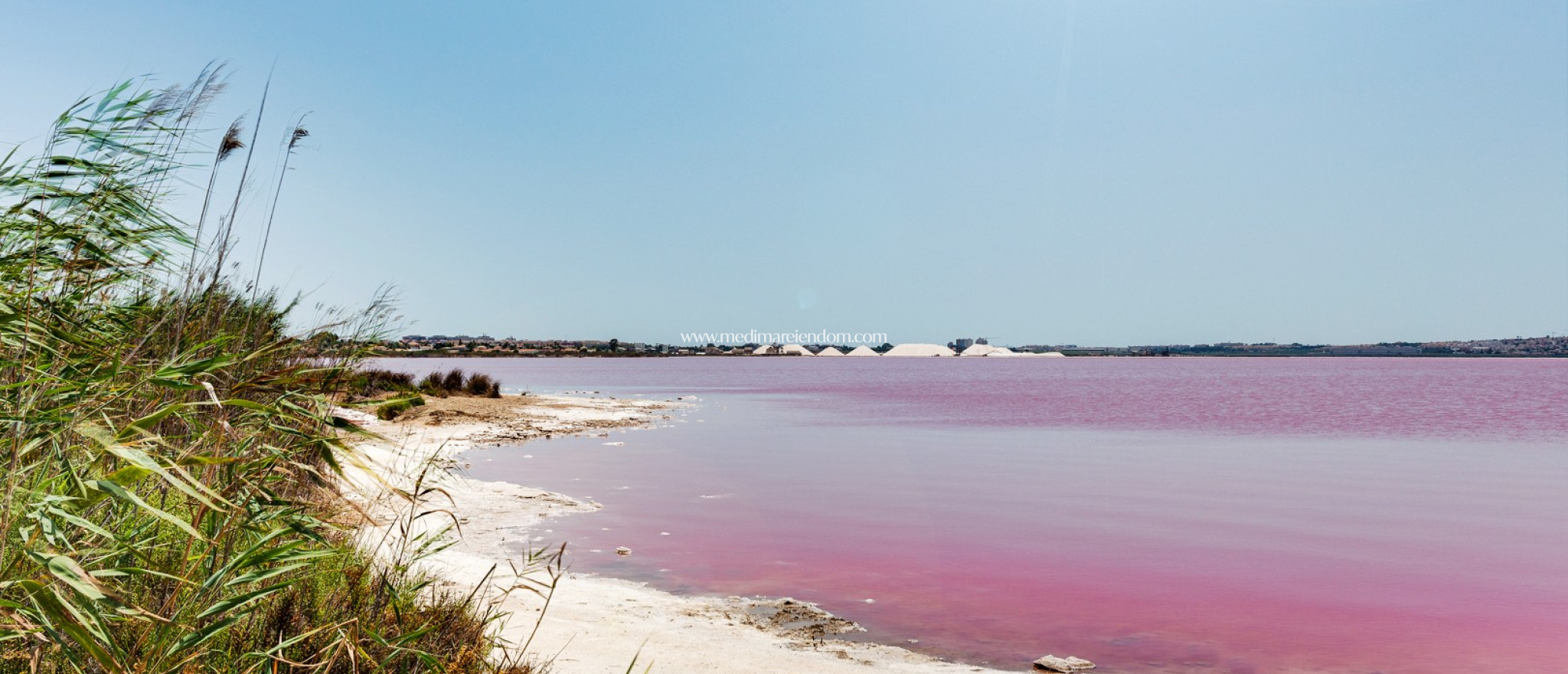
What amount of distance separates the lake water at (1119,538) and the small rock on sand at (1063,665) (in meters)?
0.16

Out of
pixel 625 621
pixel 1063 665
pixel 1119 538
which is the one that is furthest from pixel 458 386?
pixel 1063 665

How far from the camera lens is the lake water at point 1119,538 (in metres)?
7.98

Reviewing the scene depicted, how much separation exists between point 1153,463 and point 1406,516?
21.6 feet

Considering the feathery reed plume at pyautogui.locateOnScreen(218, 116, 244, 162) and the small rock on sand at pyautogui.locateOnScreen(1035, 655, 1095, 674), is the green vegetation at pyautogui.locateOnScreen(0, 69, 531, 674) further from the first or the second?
the small rock on sand at pyautogui.locateOnScreen(1035, 655, 1095, 674)

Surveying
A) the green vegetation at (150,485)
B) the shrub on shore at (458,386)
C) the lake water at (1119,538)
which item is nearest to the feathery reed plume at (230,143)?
the green vegetation at (150,485)

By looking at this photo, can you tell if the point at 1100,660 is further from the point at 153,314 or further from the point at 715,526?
the point at 153,314

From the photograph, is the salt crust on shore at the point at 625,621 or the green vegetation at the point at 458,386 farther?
the green vegetation at the point at 458,386

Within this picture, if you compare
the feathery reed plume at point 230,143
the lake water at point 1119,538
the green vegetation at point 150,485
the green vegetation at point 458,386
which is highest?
the feathery reed plume at point 230,143

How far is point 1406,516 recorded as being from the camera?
1388 cm

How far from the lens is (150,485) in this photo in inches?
155

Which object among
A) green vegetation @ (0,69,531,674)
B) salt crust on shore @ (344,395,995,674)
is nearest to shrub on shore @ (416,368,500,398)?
salt crust on shore @ (344,395,995,674)

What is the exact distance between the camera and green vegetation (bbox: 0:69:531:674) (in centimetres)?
264

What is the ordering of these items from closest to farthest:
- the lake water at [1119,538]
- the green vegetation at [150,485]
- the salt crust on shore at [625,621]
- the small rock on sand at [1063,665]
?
the green vegetation at [150,485]
the salt crust on shore at [625,621]
the small rock on sand at [1063,665]
the lake water at [1119,538]

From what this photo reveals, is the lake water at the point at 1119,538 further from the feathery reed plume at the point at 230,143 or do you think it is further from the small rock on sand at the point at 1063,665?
the feathery reed plume at the point at 230,143
